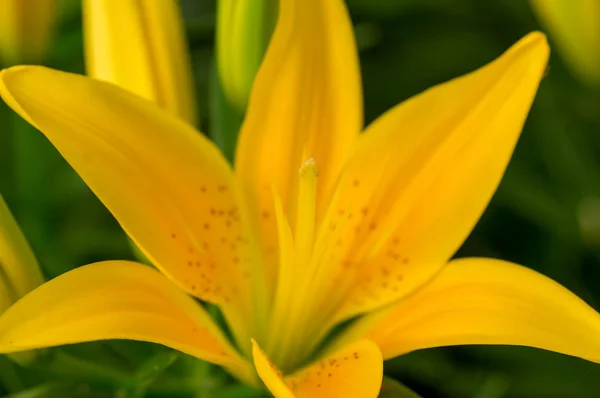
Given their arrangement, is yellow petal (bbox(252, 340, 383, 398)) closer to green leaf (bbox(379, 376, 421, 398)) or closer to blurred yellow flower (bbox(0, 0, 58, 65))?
green leaf (bbox(379, 376, 421, 398))

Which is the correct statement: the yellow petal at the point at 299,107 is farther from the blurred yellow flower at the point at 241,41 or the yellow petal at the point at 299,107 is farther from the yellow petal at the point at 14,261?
the yellow petal at the point at 14,261

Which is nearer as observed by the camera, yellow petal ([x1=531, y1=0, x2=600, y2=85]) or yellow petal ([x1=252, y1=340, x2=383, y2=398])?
yellow petal ([x1=252, y1=340, x2=383, y2=398])

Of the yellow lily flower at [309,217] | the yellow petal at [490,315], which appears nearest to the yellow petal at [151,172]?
the yellow lily flower at [309,217]

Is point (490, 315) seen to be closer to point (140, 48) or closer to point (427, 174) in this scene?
point (427, 174)

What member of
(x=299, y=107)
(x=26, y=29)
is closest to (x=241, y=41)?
(x=299, y=107)

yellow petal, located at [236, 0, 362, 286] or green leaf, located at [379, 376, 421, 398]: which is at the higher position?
yellow petal, located at [236, 0, 362, 286]

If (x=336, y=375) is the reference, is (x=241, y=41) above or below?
above

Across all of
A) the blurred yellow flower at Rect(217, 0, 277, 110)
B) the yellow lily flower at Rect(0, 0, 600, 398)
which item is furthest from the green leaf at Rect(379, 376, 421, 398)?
the blurred yellow flower at Rect(217, 0, 277, 110)

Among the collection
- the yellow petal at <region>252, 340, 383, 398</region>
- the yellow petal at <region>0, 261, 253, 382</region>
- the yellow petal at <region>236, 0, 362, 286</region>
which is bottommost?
the yellow petal at <region>252, 340, 383, 398</region>
